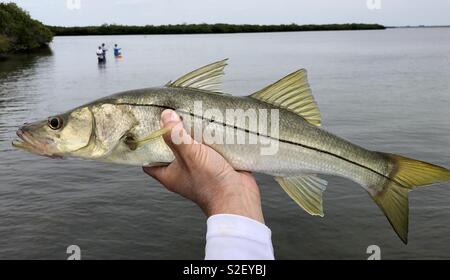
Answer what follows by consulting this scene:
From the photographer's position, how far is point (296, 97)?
13.6ft

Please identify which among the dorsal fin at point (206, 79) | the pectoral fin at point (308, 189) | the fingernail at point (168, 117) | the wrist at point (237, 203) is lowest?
the pectoral fin at point (308, 189)

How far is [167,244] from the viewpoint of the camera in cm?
1110

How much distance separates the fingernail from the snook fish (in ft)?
0.51

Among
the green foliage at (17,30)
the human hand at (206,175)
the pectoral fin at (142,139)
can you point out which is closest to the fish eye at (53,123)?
the pectoral fin at (142,139)

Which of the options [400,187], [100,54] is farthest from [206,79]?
[100,54]

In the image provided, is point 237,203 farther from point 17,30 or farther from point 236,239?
point 17,30

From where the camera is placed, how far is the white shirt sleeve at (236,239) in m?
2.79

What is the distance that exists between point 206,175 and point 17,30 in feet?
276

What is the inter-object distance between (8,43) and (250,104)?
8058 centimetres

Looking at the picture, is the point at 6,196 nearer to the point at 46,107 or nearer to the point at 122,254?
the point at 122,254

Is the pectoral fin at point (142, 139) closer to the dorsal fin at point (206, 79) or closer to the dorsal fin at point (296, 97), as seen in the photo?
the dorsal fin at point (206, 79)

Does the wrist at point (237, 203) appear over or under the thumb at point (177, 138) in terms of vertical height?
under

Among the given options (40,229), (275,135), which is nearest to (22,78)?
(40,229)
